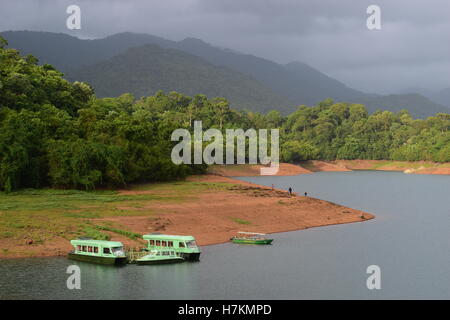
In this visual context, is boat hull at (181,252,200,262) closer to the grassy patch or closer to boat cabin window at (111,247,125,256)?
boat cabin window at (111,247,125,256)

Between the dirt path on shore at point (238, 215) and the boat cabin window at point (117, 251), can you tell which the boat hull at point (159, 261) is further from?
the dirt path on shore at point (238, 215)

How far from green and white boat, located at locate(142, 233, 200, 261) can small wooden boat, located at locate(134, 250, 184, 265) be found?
469 millimetres

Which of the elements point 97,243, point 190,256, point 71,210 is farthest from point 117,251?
point 71,210

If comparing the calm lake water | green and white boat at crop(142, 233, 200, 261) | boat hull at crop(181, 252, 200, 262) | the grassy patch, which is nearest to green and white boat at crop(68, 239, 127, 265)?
the calm lake water

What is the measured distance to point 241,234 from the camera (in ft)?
217

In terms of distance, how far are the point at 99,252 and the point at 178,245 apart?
679 centimetres

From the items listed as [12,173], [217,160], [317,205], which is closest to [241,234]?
[317,205]

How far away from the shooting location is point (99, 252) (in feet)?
170

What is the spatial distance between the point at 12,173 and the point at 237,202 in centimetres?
2827

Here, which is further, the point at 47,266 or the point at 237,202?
the point at 237,202

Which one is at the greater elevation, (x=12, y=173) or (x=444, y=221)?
(x=12, y=173)

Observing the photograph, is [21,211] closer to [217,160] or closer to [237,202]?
[237,202]

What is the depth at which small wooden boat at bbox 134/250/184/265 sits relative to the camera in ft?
171
